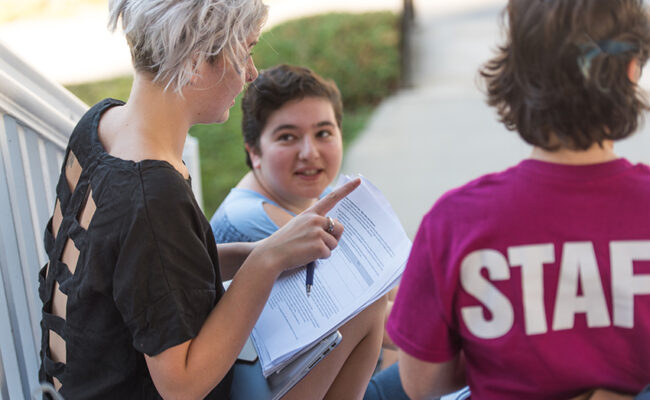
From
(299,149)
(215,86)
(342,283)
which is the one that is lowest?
(342,283)

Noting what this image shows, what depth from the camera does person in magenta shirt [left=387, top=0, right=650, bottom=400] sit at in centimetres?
100

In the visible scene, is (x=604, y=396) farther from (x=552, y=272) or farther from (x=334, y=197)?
(x=334, y=197)

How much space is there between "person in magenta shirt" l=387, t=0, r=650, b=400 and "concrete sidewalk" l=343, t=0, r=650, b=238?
3.23m

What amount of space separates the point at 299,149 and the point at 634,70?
1.30 meters

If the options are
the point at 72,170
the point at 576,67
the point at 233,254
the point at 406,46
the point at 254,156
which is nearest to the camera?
the point at 576,67

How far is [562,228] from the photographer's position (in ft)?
3.30

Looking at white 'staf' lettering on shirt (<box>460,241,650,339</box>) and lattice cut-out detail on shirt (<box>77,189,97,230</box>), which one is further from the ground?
lattice cut-out detail on shirt (<box>77,189,97,230</box>)

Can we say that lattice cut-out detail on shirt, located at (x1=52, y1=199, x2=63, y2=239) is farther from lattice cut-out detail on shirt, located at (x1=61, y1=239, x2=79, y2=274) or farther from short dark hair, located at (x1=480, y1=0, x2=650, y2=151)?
short dark hair, located at (x1=480, y1=0, x2=650, y2=151)

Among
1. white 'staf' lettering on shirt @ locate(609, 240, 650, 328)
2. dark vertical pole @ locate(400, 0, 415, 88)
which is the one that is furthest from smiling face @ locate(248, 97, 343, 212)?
dark vertical pole @ locate(400, 0, 415, 88)

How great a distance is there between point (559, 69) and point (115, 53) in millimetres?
6592

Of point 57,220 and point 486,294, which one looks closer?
point 486,294

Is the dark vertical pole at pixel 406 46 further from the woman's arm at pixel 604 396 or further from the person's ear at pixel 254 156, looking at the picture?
the woman's arm at pixel 604 396

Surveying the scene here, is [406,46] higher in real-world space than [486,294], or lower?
higher

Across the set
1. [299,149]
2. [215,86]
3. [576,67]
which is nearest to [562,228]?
[576,67]
